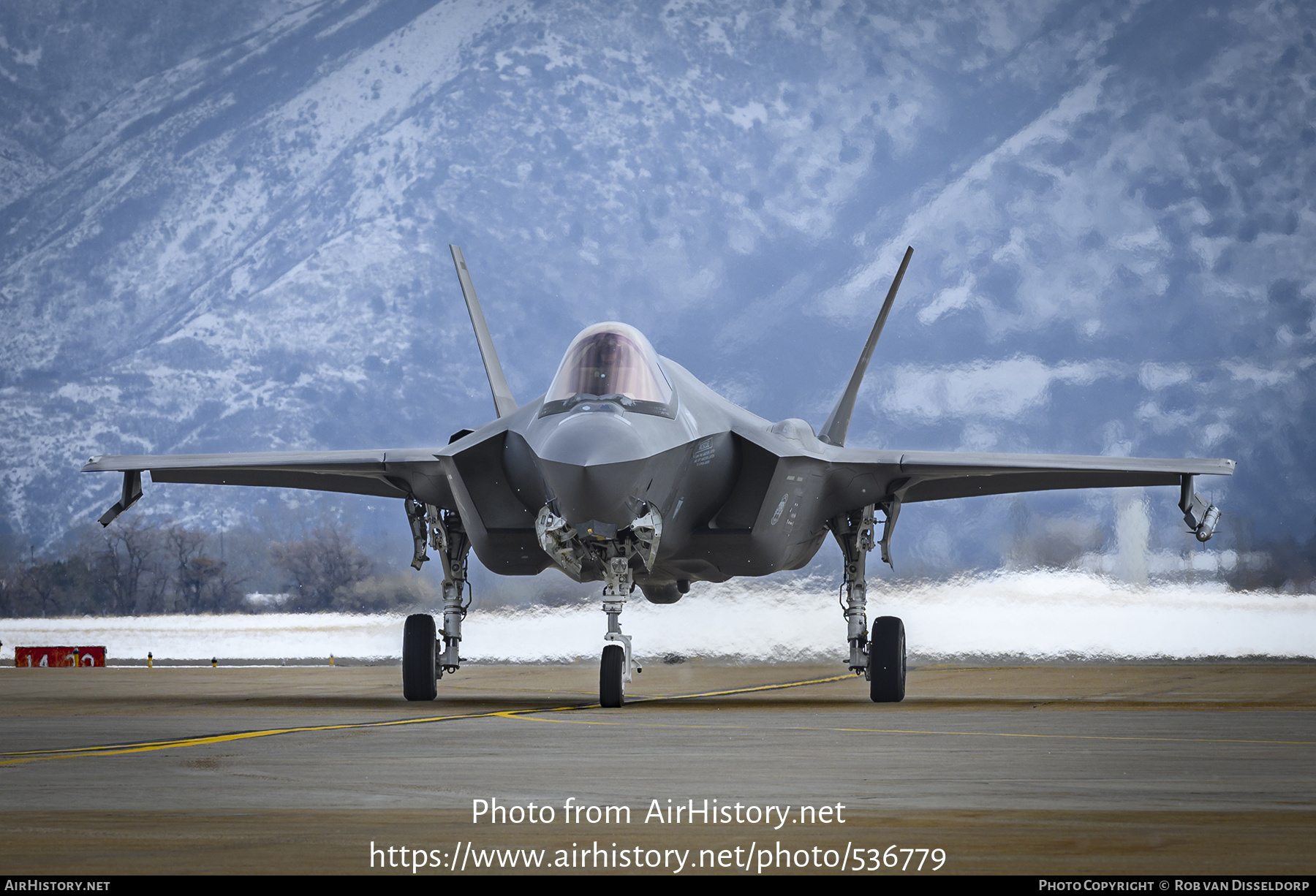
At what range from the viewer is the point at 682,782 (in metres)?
6.52

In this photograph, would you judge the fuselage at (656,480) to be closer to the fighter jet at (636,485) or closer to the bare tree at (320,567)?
the fighter jet at (636,485)

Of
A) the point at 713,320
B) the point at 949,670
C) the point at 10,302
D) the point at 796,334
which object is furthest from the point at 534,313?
the point at 949,670

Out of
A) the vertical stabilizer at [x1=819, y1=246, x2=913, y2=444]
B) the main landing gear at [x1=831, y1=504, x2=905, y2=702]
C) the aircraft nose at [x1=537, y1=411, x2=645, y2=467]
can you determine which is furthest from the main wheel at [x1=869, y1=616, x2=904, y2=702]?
the aircraft nose at [x1=537, y1=411, x2=645, y2=467]

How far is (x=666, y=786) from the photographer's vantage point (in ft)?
20.9

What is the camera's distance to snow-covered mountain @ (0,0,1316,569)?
115125 millimetres

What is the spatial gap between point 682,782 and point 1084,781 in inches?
66.4

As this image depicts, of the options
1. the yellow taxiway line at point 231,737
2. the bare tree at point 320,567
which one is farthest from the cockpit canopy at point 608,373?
the bare tree at point 320,567

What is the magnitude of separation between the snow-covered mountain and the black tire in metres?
69.2

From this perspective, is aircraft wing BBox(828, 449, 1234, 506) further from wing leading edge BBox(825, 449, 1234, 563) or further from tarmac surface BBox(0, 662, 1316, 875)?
tarmac surface BBox(0, 662, 1316, 875)

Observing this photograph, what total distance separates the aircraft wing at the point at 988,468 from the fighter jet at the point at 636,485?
1.0 inches

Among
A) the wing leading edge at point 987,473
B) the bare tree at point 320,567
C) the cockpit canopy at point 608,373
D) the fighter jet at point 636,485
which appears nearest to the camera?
the fighter jet at point 636,485

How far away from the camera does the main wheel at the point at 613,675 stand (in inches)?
514

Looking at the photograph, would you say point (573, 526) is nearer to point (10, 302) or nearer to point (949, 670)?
point (949, 670)

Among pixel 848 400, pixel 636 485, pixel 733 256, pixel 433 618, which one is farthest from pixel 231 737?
pixel 733 256
